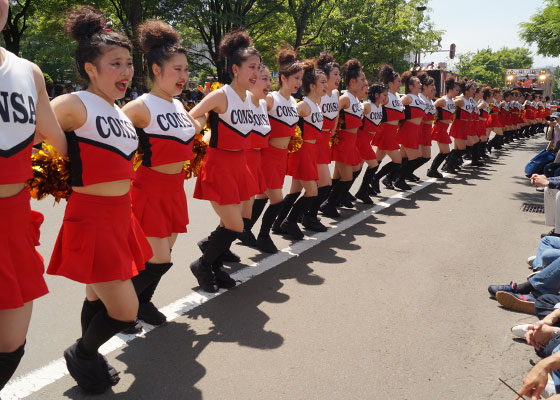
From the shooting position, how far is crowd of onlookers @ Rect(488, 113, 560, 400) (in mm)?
2428

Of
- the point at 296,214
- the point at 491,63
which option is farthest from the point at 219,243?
the point at 491,63

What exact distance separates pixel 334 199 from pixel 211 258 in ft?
11.0

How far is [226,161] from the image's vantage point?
4.49m

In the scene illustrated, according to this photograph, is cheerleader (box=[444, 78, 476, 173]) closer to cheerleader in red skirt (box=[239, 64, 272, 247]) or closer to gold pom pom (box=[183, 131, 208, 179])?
cheerleader in red skirt (box=[239, 64, 272, 247])

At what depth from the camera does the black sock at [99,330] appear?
9.14 ft

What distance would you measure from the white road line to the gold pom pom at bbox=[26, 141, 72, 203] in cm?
107

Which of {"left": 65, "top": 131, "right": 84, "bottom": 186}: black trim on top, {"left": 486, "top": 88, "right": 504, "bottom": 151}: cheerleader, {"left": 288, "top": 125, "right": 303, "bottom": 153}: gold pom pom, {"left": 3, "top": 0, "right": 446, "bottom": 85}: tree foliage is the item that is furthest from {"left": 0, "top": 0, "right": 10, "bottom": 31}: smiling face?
{"left": 486, "top": 88, "right": 504, "bottom": 151}: cheerleader

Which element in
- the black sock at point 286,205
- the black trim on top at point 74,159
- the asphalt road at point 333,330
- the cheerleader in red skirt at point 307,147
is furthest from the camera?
the black sock at point 286,205

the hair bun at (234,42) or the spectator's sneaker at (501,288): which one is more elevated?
the hair bun at (234,42)

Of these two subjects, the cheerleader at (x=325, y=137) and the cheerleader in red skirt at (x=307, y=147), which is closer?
the cheerleader in red skirt at (x=307, y=147)

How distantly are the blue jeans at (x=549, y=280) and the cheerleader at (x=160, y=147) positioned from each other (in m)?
2.77

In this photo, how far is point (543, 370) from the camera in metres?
2.41

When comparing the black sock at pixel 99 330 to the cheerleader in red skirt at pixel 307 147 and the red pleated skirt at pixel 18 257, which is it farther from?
the cheerleader in red skirt at pixel 307 147

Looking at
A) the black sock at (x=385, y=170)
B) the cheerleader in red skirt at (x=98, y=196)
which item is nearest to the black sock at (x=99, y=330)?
the cheerleader in red skirt at (x=98, y=196)
